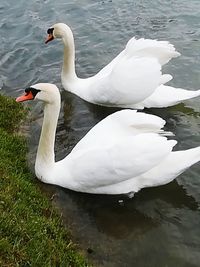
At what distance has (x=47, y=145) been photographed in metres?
7.18

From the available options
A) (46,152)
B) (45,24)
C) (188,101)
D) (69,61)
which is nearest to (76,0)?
(45,24)

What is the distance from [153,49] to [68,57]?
2014mm

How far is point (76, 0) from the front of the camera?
13.5 m

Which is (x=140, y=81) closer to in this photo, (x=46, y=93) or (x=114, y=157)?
(x=46, y=93)

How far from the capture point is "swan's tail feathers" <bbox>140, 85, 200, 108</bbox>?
865 centimetres

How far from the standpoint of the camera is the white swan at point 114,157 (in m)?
6.42

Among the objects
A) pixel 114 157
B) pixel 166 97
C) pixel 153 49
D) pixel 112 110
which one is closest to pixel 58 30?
pixel 112 110

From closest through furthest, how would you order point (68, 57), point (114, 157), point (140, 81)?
1. point (114, 157)
2. point (140, 81)
3. point (68, 57)

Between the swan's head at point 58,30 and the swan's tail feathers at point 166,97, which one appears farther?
the swan's head at point 58,30

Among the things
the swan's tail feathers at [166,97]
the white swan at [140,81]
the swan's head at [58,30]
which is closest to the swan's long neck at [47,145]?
the white swan at [140,81]

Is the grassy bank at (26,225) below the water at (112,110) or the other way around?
the other way around

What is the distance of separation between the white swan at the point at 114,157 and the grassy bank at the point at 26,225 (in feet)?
1.47

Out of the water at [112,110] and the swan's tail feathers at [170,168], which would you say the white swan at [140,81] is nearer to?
the water at [112,110]

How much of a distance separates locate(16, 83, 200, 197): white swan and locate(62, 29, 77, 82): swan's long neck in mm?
2687
